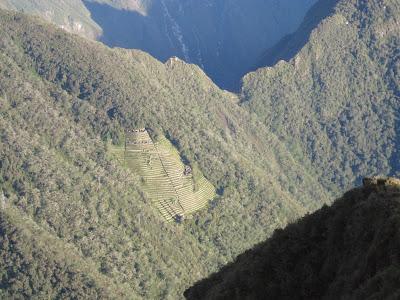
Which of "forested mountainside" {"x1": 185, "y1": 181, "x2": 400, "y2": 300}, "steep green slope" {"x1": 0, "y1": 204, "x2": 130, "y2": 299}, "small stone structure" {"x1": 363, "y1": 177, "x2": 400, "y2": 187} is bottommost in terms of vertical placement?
"forested mountainside" {"x1": 185, "y1": 181, "x2": 400, "y2": 300}

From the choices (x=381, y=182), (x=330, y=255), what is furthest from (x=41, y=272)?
(x=381, y=182)

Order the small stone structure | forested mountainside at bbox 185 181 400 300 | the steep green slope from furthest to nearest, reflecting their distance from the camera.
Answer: the steep green slope → the small stone structure → forested mountainside at bbox 185 181 400 300

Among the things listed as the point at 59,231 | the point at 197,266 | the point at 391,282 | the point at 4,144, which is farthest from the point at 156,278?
the point at 391,282

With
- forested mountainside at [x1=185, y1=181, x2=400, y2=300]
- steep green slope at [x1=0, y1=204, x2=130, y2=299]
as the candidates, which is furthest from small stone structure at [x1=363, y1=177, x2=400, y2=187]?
steep green slope at [x1=0, y1=204, x2=130, y2=299]

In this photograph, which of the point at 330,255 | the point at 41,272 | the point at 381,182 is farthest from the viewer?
the point at 41,272

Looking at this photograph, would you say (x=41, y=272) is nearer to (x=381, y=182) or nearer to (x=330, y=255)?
(x=330, y=255)

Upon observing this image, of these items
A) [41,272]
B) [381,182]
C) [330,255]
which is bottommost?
[330,255]

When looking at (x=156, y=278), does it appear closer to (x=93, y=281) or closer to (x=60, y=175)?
(x=93, y=281)

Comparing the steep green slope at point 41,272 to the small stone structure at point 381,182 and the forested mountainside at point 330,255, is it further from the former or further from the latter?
the small stone structure at point 381,182

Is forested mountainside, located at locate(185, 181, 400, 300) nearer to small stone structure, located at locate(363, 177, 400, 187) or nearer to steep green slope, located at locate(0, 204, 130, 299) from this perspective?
small stone structure, located at locate(363, 177, 400, 187)
